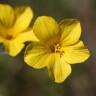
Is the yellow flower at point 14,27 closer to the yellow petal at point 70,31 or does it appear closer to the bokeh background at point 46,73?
the yellow petal at point 70,31

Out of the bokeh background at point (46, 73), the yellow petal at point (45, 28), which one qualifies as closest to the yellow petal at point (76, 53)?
the yellow petal at point (45, 28)

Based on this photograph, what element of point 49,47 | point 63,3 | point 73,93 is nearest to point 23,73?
point 73,93

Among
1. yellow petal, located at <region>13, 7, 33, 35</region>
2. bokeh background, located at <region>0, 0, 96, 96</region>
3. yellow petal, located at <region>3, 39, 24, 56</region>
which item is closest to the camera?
yellow petal, located at <region>3, 39, 24, 56</region>

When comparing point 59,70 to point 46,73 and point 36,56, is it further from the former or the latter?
point 46,73

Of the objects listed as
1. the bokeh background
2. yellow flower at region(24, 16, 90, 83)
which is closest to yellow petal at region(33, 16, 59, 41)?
yellow flower at region(24, 16, 90, 83)

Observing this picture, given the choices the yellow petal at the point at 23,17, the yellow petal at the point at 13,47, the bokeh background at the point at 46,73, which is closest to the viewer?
the yellow petal at the point at 13,47

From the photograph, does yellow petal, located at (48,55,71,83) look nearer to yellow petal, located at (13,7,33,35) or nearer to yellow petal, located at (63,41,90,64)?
yellow petal, located at (63,41,90,64)
